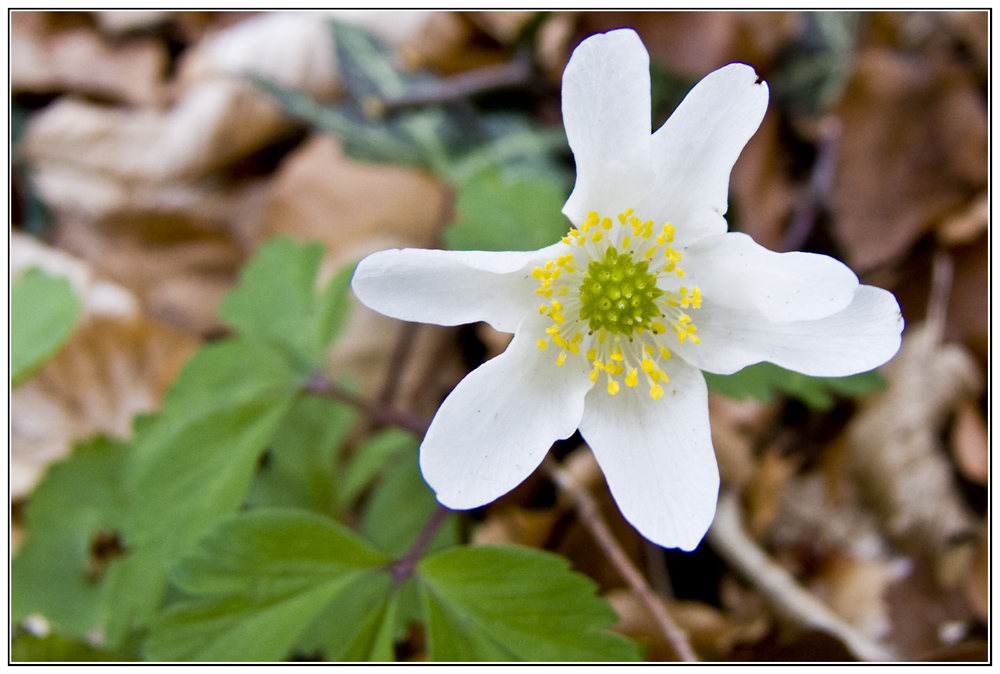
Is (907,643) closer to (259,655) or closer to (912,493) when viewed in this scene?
(912,493)

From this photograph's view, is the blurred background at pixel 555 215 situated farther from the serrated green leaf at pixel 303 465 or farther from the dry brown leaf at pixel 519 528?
the serrated green leaf at pixel 303 465

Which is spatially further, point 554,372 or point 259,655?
point 259,655

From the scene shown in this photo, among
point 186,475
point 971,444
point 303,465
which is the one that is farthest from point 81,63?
point 971,444

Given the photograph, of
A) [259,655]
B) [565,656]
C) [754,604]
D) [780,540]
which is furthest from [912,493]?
[259,655]

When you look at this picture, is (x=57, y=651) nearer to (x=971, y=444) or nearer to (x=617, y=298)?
(x=617, y=298)

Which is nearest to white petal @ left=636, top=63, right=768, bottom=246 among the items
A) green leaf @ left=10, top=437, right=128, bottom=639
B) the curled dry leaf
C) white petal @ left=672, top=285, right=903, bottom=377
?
white petal @ left=672, top=285, right=903, bottom=377

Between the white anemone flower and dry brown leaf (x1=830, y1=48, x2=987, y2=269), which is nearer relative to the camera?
the white anemone flower

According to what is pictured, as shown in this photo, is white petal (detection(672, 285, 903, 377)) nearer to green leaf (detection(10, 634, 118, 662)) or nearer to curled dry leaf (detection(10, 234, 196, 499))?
green leaf (detection(10, 634, 118, 662))

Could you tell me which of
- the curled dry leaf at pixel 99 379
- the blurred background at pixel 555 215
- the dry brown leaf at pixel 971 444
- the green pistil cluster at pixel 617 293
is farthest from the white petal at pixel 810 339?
the curled dry leaf at pixel 99 379
